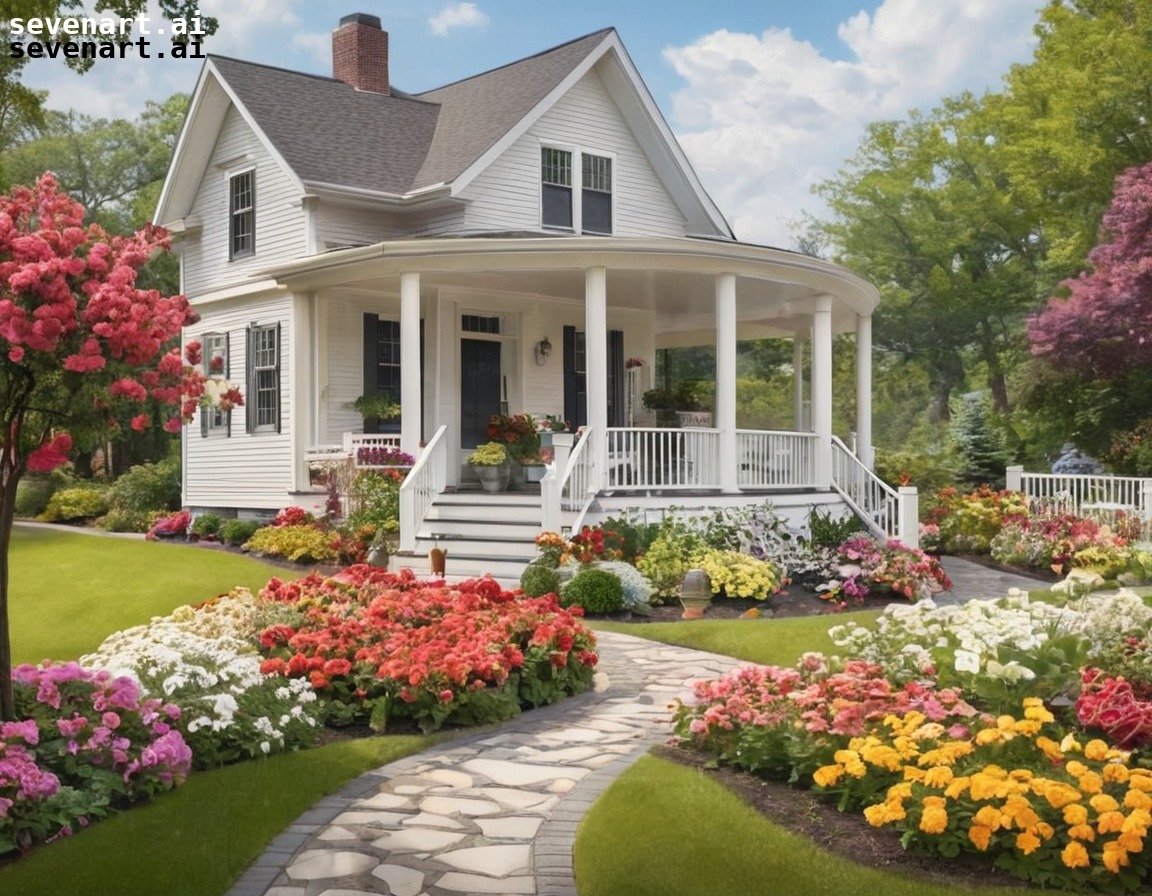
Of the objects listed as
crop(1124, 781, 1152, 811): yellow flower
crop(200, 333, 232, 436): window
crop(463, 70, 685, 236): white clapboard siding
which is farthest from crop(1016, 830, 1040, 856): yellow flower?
crop(200, 333, 232, 436): window

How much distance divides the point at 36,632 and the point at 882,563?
863 centimetres

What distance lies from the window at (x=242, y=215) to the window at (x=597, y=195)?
215 inches

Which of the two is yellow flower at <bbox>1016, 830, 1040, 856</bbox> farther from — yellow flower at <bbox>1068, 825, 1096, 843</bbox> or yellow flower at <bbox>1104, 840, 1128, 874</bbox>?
yellow flower at <bbox>1104, 840, 1128, 874</bbox>

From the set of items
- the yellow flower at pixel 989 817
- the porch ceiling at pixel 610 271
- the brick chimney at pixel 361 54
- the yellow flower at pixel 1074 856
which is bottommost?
the yellow flower at pixel 1074 856

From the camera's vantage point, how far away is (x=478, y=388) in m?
18.2

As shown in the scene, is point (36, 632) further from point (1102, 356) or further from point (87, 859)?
point (1102, 356)

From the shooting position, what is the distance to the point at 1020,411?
2934 cm

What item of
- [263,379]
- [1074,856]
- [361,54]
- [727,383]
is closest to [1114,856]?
[1074,856]

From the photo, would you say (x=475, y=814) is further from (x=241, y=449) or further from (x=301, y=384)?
(x=241, y=449)

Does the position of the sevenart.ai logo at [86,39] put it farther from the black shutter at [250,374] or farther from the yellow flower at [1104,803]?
the black shutter at [250,374]

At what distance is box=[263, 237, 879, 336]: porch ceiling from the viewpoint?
567 inches

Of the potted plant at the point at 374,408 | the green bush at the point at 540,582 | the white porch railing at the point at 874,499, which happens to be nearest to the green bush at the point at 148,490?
the potted plant at the point at 374,408

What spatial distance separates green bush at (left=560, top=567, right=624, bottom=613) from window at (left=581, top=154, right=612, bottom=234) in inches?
367

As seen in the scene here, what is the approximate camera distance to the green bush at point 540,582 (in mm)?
12086
